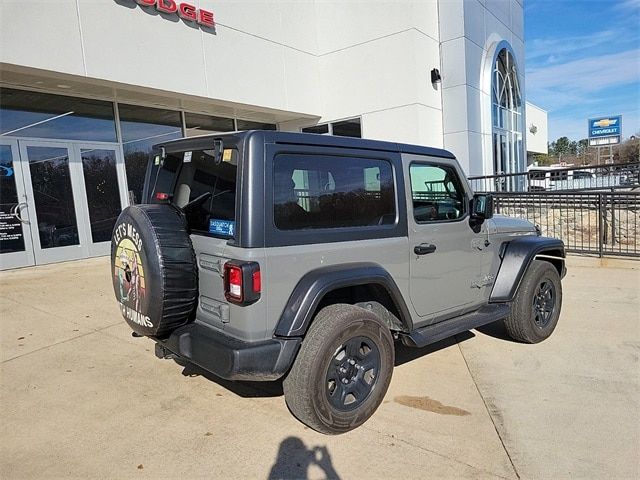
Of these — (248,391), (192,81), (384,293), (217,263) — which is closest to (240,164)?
(217,263)

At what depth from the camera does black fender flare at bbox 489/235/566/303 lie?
413cm

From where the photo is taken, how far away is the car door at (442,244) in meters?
3.50

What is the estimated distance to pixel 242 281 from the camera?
8.34 feet

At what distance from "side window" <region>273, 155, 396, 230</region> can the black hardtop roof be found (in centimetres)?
10

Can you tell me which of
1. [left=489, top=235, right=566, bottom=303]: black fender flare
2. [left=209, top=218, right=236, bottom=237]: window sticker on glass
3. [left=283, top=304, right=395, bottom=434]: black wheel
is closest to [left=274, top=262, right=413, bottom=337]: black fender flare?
[left=283, top=304, right=395, bottom=434]: black wheel

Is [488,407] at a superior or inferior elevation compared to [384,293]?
inferior

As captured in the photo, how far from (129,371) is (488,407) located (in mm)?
3072

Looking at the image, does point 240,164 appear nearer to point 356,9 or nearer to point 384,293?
point 384,293

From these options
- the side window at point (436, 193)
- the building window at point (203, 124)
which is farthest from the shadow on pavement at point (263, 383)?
the building window at point (203, 124)

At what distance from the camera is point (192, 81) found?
32.9 feet

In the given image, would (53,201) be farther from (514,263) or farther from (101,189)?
(514,263)

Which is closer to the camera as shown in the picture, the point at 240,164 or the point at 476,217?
the point at 240,164

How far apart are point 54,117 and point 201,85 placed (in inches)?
123

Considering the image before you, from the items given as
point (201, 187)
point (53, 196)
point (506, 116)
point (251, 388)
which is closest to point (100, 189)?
point (53, 196)
